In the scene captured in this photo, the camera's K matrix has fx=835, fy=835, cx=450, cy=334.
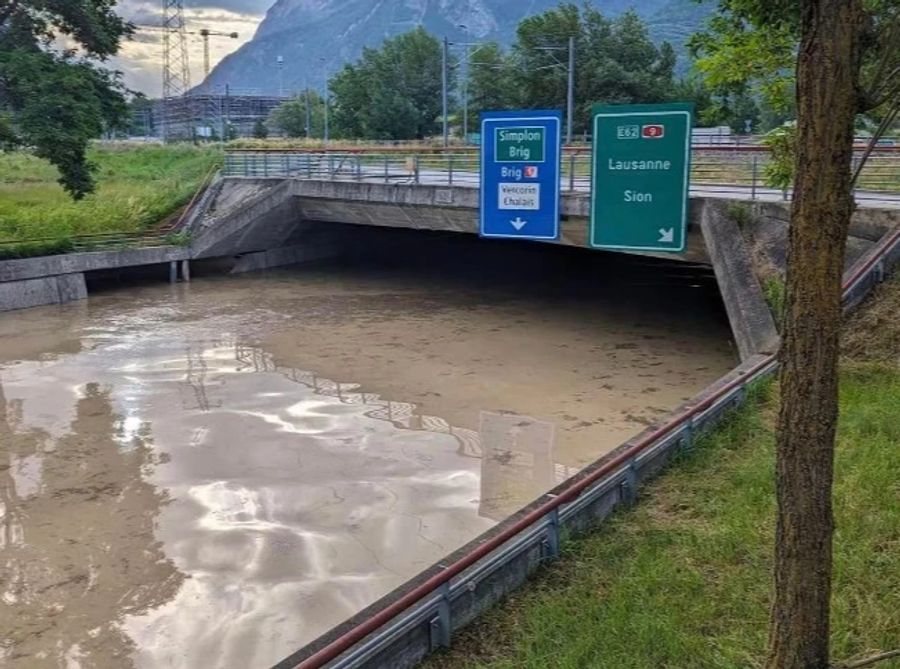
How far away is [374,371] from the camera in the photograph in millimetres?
16281

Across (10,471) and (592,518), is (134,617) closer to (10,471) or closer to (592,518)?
(592,518)

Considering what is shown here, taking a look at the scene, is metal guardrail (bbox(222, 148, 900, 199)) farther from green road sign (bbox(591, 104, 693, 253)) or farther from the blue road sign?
the blue road sign

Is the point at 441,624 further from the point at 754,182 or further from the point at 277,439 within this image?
the point at 754,182

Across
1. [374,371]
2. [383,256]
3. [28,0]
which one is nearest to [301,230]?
[383,256]

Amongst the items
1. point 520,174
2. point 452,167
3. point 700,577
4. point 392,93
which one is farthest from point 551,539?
point 392,93

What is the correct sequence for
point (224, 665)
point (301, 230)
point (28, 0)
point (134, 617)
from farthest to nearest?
point (301, 230), point (28, 0), point (134, 617), point (224, 665)

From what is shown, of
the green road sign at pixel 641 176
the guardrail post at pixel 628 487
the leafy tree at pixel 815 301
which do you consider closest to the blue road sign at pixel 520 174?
the green road sign at pixel 641 176

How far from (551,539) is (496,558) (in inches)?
27.7

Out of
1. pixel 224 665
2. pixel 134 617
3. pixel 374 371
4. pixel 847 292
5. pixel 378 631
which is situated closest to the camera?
pixel 378 631

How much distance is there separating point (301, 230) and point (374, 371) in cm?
1490

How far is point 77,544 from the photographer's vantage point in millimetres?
8953

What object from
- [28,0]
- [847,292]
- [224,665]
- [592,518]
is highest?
[28,0]

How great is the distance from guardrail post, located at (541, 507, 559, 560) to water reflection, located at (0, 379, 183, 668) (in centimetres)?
359

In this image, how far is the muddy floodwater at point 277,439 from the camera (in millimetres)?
7699
